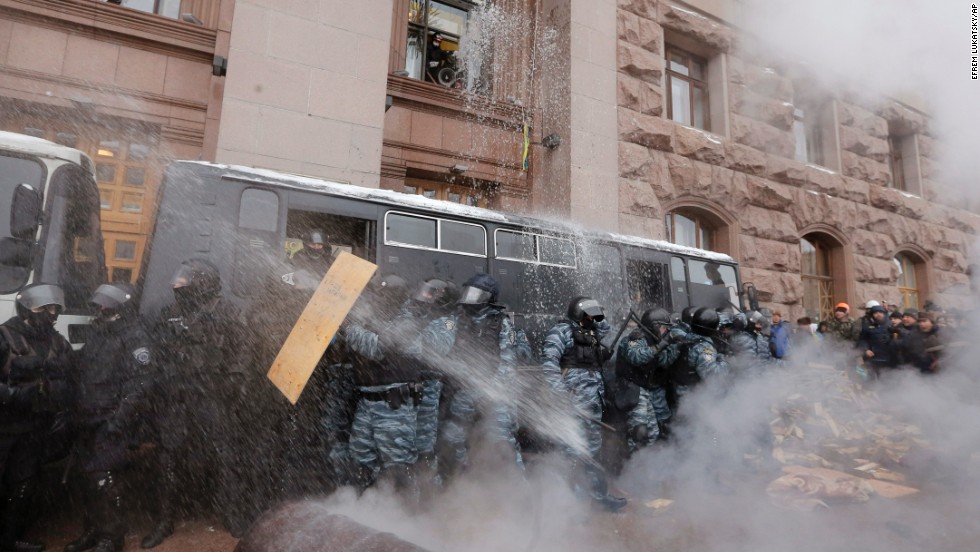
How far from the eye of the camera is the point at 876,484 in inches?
195

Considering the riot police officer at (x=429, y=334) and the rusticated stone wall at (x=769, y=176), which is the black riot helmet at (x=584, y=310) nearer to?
the riot police officer at (x=429, y=334)

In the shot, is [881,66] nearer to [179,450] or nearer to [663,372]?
[663,372]

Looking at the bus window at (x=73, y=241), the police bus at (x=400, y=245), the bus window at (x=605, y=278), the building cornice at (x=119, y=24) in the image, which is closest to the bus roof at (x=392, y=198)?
the police bus at (x=400, y=245)

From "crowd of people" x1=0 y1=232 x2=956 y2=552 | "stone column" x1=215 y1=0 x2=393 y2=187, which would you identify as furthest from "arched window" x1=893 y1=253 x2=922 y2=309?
"stone column" x1=215 y1=0 x2=393 y2=187

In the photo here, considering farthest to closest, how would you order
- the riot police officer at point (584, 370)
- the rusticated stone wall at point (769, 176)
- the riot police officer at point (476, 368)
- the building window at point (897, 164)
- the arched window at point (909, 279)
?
the building window at point (897, 164)
the arched window at point (909, 279)
the rusticated stone wall at point (769, 176)
the riot police officer at point (584, 370)
the riot police officer at point (476, 368)

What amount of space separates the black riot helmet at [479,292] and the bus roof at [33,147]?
10.2ft

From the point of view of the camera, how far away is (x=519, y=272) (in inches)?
234

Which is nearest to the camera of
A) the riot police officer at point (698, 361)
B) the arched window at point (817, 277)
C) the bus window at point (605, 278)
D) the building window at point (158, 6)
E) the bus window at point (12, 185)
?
the bus window at point (12, 185)

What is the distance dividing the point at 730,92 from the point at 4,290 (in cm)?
1216

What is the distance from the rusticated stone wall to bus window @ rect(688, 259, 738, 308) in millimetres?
2027

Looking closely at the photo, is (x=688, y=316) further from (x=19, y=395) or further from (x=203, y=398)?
(x=19, y=395)

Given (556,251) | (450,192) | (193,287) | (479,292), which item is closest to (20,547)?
(193,287)

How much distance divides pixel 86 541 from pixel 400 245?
3.18 metres

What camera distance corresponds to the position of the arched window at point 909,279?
13789 millimetres
